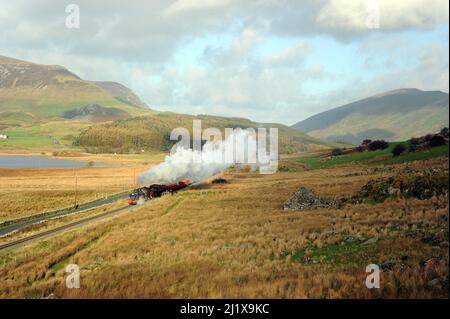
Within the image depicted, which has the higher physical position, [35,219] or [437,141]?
[437,141]

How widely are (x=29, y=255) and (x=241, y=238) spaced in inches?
696

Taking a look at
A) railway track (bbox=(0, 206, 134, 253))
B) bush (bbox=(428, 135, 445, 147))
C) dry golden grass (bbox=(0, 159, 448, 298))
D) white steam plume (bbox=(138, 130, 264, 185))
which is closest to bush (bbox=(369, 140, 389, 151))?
bush (bbox=(428, 135, 445, 147))

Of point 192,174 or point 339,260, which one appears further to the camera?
point 192,174

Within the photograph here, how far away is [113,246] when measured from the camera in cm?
3266

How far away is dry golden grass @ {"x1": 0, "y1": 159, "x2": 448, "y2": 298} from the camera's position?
16.1 metres

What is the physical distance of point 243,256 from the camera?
24.6 m

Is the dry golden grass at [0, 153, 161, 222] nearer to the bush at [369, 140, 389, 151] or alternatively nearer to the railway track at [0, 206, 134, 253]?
the railway track at [0, 206, 134, 253]

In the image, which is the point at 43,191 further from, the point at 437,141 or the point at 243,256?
the point at 437,141

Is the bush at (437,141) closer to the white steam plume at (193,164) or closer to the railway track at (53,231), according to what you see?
the white steam plume at (193,164)

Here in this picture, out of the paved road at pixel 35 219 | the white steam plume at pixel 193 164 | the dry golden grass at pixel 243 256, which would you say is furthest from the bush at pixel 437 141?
the paved road at pixel 35 219

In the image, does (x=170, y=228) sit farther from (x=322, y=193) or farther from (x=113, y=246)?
(x=322, y=193)

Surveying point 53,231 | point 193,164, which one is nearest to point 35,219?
point 53,231
